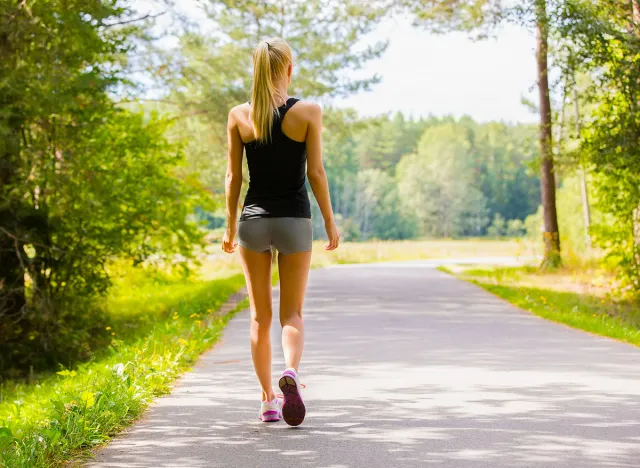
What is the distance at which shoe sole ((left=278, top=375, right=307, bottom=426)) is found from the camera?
5375 millimetres

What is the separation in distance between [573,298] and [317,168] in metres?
12.4

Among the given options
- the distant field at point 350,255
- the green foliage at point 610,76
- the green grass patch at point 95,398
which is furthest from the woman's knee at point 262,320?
the distant field at point 350,255

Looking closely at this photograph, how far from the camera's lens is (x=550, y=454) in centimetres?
489

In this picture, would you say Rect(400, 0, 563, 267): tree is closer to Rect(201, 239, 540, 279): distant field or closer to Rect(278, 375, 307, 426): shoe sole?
Rect(201, 239, 540, 279): distant field

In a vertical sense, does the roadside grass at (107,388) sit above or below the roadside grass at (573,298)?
above

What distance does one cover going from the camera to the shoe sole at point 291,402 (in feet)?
17.6

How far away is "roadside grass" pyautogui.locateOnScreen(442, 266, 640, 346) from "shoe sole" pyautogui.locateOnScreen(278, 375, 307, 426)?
5.59 metres

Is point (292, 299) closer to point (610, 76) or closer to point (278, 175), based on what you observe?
point (278, 175)

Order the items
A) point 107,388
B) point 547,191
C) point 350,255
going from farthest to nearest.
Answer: point 350,255
point 547,191
point 107,388

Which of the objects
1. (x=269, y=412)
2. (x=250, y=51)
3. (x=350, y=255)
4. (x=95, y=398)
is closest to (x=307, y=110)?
(x=269, y=412)

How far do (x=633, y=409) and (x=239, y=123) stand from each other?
3.24 m

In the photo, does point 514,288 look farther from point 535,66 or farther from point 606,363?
point 606,363

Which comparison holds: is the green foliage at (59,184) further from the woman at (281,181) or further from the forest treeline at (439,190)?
the forest treeline at (439,190)

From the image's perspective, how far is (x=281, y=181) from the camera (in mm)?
5449
